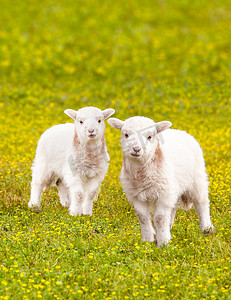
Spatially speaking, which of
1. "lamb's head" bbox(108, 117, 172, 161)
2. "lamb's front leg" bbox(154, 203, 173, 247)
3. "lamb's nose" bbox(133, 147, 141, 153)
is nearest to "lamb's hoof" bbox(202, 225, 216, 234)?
"lamb's front leg" bbox(154, 203, 173, 247)

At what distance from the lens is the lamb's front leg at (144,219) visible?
7359 millimetres

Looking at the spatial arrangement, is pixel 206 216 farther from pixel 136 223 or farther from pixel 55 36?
pixel 55 36

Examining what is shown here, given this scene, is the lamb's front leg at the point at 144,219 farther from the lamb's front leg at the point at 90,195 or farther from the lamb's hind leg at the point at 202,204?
the lamb's front leg at the point at 90,195

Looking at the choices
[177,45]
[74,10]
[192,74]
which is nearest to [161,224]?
[192,74]

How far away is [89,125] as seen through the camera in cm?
823

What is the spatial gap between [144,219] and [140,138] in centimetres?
117

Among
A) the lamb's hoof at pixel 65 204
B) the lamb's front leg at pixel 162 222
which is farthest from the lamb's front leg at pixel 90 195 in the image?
the lamb's front leg at pixel 162 222

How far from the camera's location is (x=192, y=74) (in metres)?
19.4

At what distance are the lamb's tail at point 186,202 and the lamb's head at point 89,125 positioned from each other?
1665mm

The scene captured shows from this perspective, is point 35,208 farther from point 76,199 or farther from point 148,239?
point 148,239

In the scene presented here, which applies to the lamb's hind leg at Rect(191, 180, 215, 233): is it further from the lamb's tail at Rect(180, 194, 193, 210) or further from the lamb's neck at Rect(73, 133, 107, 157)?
the lamb's neck at Rect(73, 133, 107, 157)

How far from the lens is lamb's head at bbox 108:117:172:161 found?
6961mm

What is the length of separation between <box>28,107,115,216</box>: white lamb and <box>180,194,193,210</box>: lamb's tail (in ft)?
4.46

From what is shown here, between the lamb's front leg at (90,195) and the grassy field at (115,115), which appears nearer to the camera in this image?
the grassy field at (115,115)
